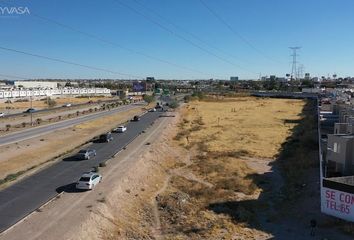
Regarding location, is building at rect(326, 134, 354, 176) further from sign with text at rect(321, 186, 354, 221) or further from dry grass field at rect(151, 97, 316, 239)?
sign with text at rect(321, 186, 354, 221)

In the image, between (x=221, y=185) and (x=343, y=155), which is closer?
(x=343, y=155)

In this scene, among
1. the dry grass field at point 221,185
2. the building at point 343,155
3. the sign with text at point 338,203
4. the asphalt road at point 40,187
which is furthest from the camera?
the building at point 343,155

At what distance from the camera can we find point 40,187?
39031 millimetres

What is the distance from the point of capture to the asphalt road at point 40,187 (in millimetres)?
31516

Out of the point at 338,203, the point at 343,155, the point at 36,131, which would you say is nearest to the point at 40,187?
the point at 338,203

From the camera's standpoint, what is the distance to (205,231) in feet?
104

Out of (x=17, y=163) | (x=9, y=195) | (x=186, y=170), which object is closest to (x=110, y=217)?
(x=9, y=195)

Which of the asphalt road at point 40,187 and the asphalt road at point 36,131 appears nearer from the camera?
the asphalt road at point 40,187

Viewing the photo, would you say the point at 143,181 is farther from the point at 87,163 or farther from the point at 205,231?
the point at 205,231

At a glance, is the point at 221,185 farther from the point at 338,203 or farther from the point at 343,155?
the point at 338,203

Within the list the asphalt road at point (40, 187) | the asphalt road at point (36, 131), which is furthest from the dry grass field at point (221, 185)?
the asphalt road at point (36, 131)

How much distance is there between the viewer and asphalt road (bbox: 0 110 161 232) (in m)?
31.5

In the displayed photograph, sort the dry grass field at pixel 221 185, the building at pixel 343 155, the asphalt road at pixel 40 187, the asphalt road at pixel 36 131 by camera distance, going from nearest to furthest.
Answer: the asphalt road at pixel 40 187
the dry grass field at pixel 221 185
the building at pixel 343 155
the asphalt road at pixel 36 131

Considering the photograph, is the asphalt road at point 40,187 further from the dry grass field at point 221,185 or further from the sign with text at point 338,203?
the sign with text at point 338,203
